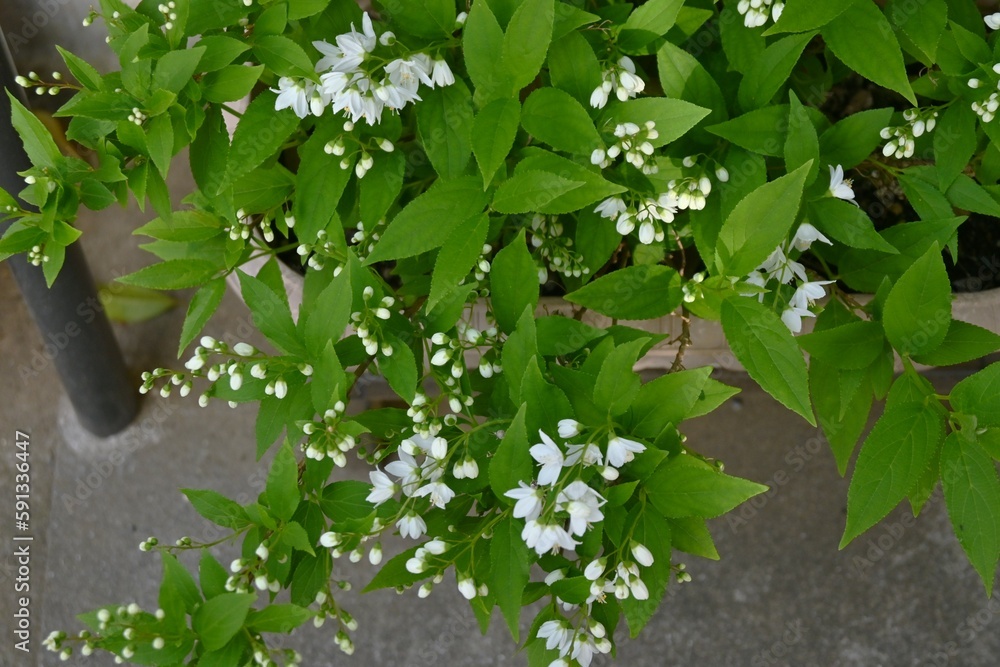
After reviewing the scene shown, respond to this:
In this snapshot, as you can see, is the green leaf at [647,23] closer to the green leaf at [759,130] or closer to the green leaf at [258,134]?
the green leaf at [759,130]

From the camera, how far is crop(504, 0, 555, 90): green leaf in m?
0.89

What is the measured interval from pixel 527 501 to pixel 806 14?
0.62m

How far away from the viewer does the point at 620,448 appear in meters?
0.90

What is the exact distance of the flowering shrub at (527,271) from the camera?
3.01 ft

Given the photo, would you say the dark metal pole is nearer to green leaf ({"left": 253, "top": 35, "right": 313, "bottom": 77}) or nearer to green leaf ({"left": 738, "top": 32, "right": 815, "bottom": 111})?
green leaf ({"left": 253, "top": 35, "right": 313, "bottom": 77})

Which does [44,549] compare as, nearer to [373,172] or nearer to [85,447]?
[85,447]

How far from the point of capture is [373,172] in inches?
41.9

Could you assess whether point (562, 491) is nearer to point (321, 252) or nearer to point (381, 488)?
point (381, 488)

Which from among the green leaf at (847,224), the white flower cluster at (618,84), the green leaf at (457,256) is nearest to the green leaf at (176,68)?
the green leaf at (457,256)

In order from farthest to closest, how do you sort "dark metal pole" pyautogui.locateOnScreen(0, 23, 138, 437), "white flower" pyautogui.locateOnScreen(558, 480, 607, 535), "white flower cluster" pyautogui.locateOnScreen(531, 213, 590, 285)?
"dark metal pole" pyautogui.locateOnScreen(0, 23, 138, 437), "white flower cluster" pyautogui.locateOnScreen(531, 213, 590, 285), "white flower" pyautogui.locateOnScreen(558, 480, 607, 535)

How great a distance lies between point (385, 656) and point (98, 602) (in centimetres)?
73

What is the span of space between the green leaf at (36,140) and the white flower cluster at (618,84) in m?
0.62

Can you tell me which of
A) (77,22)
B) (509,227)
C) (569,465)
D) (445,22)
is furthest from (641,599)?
(77,22)

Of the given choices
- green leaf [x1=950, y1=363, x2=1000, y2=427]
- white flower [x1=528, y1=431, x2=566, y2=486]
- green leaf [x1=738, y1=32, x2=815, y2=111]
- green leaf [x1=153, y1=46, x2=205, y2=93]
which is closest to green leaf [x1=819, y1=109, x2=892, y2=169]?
green leaf [x1=738, y1=32, x2=815, y2=111]
